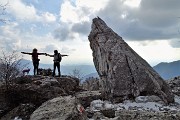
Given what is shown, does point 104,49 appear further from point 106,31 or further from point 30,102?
point 30,102

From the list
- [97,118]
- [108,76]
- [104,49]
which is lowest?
[97,118]

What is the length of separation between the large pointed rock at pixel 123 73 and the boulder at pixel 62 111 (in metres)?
5.86

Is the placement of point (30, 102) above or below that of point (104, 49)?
below

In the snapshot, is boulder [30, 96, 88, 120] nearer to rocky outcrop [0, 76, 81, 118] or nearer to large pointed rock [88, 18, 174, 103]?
rocky outcrop [0, 76, 81, 118]

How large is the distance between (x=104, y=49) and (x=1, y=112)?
23.5 ft

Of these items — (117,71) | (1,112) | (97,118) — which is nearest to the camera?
(97,118)

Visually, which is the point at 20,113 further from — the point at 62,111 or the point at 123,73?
the point at 123,73

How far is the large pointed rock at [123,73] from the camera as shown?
18.9 metres

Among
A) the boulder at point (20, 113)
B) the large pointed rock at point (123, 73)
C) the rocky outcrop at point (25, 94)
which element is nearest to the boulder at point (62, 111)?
the boulder at point (20, 113)

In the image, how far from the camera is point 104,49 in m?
20.7

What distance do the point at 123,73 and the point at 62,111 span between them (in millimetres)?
7471

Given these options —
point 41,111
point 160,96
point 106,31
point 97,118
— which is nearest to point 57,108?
point 41,111

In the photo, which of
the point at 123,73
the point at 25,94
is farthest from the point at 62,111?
the point at 123,73

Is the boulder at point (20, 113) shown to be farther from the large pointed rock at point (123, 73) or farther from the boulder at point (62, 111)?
the large pointed rock at point (123, 73)
